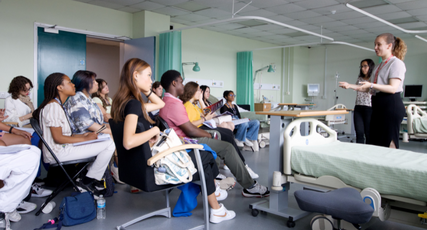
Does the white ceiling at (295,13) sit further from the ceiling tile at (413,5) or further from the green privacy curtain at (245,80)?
the green privacy curtain at (245,80)

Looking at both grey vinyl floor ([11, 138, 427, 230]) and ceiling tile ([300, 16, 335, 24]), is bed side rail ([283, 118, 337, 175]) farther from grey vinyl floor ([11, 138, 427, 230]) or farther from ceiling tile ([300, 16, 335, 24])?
ceiling tile ([300, 16, 335, 24])

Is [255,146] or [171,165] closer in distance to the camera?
[171,165]

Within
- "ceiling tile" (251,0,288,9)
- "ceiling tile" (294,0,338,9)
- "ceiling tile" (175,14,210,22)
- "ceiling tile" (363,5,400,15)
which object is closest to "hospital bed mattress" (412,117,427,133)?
"ceiling tile" (363,5,400,15)

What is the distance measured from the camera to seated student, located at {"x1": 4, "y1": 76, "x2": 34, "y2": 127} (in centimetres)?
408

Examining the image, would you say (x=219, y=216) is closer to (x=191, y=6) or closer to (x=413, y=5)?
(x=191, y=6)

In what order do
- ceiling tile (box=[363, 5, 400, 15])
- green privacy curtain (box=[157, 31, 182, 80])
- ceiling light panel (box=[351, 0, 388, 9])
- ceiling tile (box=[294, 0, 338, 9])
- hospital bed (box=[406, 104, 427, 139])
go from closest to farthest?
hospital bed (box=[406, 104, 427, 139]), ceiling tile (box=[294, 0, 338, 9]), ceiling light panel (box=[351, 0, 388, 9]), ceiling tile (box=[363, 5, 400, 15]), green privacy curtain (box=[157, 31, 182, 80])

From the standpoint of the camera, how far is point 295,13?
638 centimetres

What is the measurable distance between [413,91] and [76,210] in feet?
29.6

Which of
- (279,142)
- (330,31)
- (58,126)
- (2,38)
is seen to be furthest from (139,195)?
(330,31)

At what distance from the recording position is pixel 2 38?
16.3ft

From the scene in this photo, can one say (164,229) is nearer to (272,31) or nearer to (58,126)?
(58,126)

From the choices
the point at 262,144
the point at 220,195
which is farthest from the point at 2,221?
the point at 262,144

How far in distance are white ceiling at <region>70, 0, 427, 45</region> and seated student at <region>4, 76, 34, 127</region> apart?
7.56 feet

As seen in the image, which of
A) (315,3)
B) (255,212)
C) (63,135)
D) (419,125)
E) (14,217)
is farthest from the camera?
(315,3)
